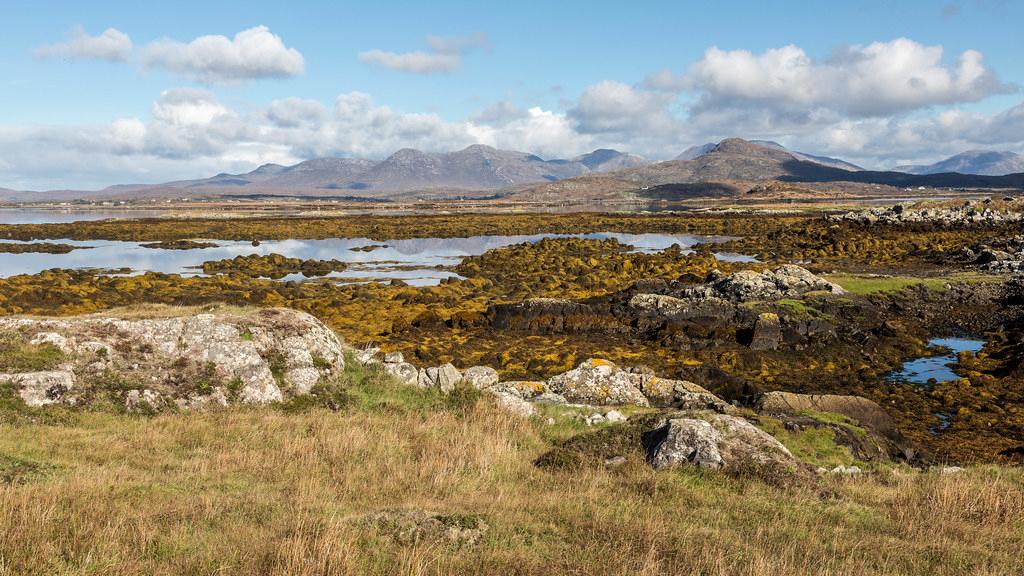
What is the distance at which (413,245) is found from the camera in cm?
8212

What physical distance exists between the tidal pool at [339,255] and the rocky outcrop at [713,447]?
127ft

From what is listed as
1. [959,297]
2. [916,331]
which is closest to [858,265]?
[959,297]

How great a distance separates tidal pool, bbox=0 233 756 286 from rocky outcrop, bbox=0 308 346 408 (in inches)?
1287

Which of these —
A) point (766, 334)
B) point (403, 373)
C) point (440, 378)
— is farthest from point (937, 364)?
point (403, 373)

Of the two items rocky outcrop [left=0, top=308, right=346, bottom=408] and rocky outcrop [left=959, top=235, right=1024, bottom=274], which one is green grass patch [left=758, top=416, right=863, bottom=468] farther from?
rocky outcrop [left=959, top=235, right=1024, bottom=274]

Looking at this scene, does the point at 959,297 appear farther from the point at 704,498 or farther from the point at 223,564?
the point at 223,564

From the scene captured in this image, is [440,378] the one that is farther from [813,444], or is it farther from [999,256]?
[999,256]

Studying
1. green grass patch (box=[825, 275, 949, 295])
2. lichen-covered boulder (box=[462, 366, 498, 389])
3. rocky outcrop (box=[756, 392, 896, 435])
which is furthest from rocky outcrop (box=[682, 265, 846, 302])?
lichen-covered boulder (box=[462, 366, 498, 389])

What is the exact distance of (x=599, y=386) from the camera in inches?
688

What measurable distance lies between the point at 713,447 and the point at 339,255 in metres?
64.2

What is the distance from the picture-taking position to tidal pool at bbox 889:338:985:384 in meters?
23.0

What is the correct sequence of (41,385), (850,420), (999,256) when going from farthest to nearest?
1. (999,256)
2. (850,420)
3. (41,385)

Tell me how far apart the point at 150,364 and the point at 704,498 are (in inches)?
473

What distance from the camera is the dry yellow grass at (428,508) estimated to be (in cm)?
588
